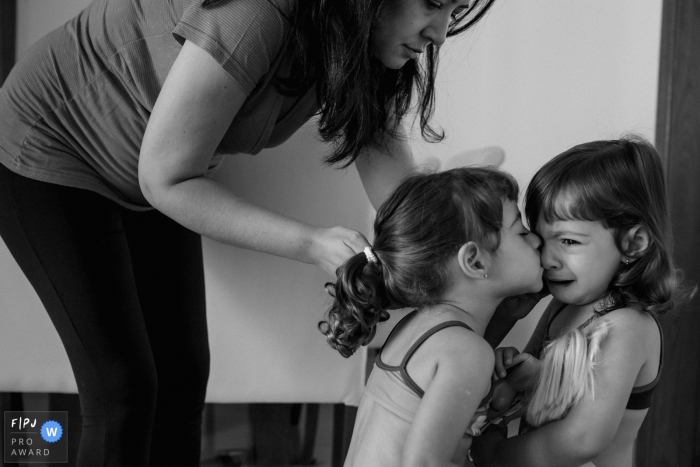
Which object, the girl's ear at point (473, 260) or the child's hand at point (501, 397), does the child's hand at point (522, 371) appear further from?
the girl's ear at point (473, 260)

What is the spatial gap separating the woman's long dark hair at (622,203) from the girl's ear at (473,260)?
0.15 metres

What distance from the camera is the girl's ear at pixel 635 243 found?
1.01m

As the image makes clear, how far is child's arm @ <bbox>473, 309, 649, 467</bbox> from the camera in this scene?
0.97 metres

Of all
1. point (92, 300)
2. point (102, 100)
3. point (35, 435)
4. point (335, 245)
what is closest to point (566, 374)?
point (335, 245)

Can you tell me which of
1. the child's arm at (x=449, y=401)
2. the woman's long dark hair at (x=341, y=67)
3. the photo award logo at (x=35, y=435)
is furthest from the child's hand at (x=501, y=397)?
the photo award logo at (x=35, y=435)

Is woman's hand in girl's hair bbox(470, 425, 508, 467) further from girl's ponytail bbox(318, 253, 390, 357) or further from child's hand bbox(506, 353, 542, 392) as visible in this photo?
girl's ponytail bbox(318, 253, 390, 357)

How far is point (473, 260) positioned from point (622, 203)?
253 mm

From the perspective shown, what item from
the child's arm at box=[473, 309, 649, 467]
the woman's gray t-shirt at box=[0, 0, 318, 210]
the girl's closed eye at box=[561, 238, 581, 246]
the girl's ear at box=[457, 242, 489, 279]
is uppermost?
the woman's gray t-shirt at box=[0, 0, 318, 210]

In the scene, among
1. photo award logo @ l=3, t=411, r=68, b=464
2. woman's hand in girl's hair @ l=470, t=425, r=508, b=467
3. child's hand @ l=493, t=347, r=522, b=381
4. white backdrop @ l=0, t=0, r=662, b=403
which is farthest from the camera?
photo award logo @ l=3, t=411, r=68, b=464

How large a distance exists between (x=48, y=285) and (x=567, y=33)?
1.14m

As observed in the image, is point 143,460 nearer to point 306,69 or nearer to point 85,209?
point 85,209

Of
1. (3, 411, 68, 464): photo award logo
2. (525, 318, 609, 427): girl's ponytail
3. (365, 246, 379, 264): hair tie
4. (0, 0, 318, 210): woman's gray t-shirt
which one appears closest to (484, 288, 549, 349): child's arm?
(525, 318, 609, 427): girl's ponytail

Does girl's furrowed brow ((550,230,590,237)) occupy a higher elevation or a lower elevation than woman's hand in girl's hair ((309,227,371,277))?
higher

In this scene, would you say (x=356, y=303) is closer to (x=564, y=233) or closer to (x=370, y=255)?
(x=370, y=255)
